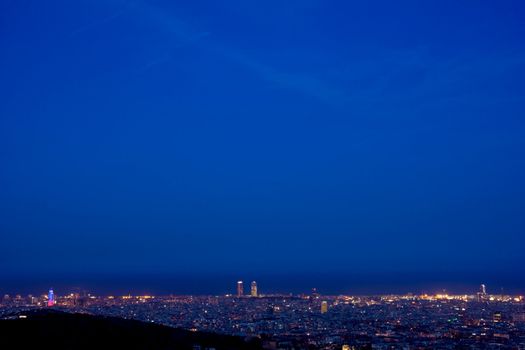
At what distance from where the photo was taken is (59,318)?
81.5 feet

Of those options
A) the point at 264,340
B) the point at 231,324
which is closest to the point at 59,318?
the point at 264,340

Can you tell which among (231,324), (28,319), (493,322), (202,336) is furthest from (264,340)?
(493,322)

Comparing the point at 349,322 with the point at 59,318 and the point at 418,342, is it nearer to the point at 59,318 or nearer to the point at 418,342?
the point at 418,342

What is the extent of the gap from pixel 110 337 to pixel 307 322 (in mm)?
22357

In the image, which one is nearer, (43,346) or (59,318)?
(43,346)

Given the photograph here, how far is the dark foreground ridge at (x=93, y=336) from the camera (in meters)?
20.3

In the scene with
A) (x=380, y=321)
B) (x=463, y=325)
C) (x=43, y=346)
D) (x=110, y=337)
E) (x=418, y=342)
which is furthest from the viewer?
(x=380, y=321)

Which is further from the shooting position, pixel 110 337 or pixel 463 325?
pixel 463 325

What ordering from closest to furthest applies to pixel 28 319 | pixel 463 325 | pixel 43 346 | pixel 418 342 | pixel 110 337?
pixel 43 346, pixel 110 337, pixel 28 319, pixel 418 342, pixel 463 325

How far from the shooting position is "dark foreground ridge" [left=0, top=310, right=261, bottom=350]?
66.6ft

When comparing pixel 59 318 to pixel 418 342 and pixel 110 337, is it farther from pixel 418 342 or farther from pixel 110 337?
pixel 418 342

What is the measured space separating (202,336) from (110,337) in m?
5.53

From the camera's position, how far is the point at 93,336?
22203 millimetres

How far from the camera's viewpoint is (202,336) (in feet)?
89.8
